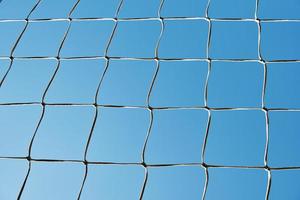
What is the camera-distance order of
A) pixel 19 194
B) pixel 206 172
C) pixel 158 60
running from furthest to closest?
pixel 158 60 → pixel 206 172 → pixel 19 194

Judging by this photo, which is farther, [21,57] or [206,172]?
[21,57]

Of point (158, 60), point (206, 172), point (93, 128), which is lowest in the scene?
point (206, 172)

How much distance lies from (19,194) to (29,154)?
0.24 m

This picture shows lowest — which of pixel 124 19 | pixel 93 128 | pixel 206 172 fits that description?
pixel 206 172

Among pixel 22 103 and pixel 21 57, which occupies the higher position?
pixel 21 57

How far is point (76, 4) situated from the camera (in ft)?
6.40

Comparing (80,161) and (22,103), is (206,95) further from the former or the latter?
(22,103)

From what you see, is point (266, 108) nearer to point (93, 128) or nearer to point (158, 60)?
point (158, 60)

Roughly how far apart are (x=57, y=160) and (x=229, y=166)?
1.48 ft

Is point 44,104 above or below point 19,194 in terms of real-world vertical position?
above

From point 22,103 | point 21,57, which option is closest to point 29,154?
point 22,103

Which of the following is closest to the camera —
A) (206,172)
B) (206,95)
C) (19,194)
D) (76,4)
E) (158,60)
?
(19,194)

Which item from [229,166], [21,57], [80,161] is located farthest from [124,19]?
[229,166]

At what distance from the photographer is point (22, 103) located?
1625mm
